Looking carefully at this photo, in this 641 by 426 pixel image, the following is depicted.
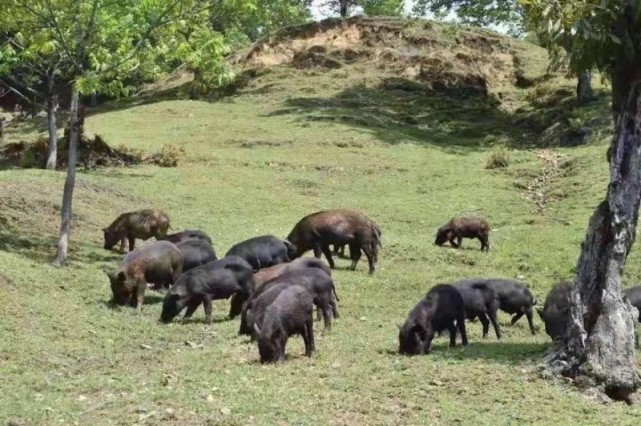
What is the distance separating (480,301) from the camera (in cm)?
1416

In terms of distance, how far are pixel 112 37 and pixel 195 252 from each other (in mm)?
4627

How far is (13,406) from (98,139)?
74.0 feet

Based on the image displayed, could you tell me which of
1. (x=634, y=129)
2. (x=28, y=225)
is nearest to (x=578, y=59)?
(x=634, y=129)

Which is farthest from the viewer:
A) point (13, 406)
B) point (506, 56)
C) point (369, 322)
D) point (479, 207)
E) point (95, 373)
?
point (506, 56)

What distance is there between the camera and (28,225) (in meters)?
20.0

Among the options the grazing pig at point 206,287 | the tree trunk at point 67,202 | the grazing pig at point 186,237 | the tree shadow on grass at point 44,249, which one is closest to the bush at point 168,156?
the tree shadow on grass at point 44,249

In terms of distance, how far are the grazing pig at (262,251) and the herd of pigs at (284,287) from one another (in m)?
0.02

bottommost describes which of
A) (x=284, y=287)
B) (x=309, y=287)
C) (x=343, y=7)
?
(x=309, y=287)

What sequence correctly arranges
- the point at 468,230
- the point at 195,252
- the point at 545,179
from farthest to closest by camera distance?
the point at 545,179, the point at 468,230, the point at 195,252

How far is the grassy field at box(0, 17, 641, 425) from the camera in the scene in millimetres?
9281

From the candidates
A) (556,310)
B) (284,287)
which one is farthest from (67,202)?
(556,310)

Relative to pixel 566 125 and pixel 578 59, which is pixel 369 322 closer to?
pixel 578 59

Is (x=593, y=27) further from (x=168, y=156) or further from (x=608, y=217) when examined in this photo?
(x=168, y=156)

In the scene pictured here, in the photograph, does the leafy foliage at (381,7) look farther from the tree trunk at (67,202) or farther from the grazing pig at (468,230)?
the tree trunk at (67,202)
